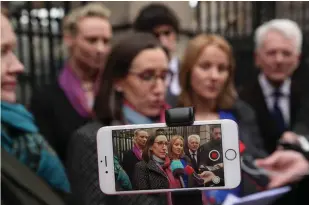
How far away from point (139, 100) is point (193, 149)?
1.75 ft

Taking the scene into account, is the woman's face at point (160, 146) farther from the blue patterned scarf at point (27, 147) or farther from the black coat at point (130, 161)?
the blue patterned scarf at point (27, 147)

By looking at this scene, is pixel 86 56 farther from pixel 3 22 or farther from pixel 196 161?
pixel 196 161

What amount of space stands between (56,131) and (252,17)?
311 centimetres

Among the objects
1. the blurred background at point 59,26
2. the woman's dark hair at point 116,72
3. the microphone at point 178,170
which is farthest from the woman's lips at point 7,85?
the blurred background at point 59,26

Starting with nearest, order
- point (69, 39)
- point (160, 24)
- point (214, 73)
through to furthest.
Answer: point (214, 73), point (69, 39), point (160, 24)

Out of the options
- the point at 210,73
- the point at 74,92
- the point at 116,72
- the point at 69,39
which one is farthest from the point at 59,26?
the point at 116,72

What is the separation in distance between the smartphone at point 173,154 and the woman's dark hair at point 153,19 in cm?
145

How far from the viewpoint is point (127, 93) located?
1.38 metres

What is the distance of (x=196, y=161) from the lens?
854mm

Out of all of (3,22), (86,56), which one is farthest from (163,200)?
(86,56)

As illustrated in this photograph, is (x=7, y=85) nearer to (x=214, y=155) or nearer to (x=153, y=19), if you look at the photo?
(x=214, y=155)

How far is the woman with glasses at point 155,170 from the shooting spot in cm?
86

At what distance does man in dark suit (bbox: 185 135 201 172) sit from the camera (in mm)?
846

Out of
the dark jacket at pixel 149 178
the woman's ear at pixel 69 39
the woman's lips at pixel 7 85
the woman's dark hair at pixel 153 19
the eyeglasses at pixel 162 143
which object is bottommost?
the dark jacket at pixel 149 178
